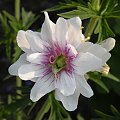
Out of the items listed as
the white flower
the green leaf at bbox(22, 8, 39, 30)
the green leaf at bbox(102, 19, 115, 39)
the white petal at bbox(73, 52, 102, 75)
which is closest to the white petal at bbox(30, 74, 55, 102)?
the white flower

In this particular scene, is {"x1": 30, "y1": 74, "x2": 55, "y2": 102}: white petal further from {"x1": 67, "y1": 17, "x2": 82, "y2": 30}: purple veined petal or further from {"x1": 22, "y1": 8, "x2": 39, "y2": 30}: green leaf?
{"x1": 22, "y1": 8, "x2": 39, "y2": 30}: green leaf

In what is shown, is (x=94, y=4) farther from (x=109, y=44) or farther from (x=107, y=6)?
(x=109, y=44)

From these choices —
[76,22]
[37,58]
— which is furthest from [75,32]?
[37,58]

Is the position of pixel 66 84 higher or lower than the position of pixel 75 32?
lower

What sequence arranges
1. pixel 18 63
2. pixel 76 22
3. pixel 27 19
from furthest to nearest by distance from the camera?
pixel 27 19 < pixel 18 63 < pixel 76 22

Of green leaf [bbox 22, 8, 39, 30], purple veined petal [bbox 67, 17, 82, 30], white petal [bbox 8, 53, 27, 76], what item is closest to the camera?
purple veined petal [bbox 67, 17, 82, 30]

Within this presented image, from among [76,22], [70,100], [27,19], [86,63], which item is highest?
[76,22]

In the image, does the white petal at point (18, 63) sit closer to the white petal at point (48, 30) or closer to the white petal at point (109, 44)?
the white petal at point (48, 30)

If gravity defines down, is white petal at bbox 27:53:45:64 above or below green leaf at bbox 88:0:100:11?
below
